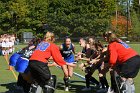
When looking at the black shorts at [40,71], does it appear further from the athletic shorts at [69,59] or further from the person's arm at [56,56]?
the athletic shorts at [69,59]

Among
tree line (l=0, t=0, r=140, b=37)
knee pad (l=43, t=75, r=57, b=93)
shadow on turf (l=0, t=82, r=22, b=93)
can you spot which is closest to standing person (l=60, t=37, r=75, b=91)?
shadow on turf (l=0, t=82, r=22, b=93)

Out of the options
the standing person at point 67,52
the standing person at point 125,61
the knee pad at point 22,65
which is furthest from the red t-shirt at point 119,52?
the standing person at point 67,52

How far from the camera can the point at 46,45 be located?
9.12 metres

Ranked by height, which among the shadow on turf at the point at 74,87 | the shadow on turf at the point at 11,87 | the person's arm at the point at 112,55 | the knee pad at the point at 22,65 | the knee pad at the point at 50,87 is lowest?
the shadow on turf at the point at 74,87

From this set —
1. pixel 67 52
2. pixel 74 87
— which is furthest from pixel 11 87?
pixel 67 52

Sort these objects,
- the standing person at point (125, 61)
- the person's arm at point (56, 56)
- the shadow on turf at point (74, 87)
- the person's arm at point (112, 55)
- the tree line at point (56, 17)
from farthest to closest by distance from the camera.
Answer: the tree line at point (56, 17) → the shadow on turf at point (74, 87) → the standing person at point (125, 61) → the person's arm at point (112, 55) → the person's arm at point (56, 56)

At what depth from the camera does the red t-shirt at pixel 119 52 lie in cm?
916

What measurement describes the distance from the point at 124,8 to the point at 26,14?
121 feet

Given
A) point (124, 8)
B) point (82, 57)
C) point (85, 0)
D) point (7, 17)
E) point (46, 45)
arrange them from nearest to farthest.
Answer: point (46, 45), point (82, 57), point (7, 17), point (85, 0), point (124, 8)

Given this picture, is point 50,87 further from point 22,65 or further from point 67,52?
point 67,52

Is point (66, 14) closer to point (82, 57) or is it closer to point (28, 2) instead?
point (28, 2)

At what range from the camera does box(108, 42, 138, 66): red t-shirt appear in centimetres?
916

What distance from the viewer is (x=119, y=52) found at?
9.33 meters

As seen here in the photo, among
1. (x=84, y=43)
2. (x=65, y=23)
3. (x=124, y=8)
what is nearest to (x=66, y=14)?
(x=65, y=23)
